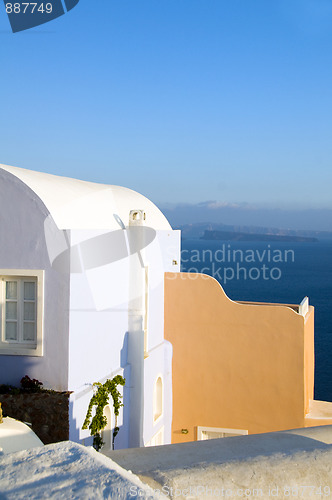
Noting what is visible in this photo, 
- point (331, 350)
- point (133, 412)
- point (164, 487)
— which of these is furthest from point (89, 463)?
point (331, 350)

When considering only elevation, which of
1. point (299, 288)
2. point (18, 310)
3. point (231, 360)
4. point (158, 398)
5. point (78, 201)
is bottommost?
point (299, 288)

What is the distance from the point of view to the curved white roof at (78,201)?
921 centimetres

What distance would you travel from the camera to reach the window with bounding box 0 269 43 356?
909 centimetres

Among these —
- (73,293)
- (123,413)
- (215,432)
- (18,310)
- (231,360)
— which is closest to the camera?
(73,293)

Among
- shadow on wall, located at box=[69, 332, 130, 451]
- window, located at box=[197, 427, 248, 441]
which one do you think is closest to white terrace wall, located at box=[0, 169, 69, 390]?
shadow on wall, located at box=[69, 332, 130, 451]

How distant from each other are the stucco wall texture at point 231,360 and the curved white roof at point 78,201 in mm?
2657

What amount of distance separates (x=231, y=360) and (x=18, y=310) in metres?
6.61

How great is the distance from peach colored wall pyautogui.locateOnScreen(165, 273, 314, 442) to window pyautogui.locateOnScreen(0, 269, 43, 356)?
5467 mm

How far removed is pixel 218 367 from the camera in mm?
13844

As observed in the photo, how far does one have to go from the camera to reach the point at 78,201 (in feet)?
34.2

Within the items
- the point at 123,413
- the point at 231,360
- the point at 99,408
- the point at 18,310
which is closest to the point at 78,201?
the point at 18,310

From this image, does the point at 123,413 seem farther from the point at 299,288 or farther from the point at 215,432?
the point at 299,288

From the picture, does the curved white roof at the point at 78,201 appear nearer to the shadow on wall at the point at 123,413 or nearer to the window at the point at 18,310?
the window at the point at 18,310

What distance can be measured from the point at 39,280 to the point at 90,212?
221 cm
